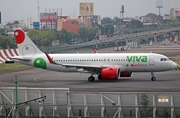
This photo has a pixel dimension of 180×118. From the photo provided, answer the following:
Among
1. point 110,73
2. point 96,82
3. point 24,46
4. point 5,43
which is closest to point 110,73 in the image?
point 110,73

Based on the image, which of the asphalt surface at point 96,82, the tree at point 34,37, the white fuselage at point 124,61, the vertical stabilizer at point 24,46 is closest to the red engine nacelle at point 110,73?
the asphalt surface at point 96,82

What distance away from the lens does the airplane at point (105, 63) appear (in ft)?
209

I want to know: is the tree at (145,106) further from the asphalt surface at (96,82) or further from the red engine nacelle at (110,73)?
the red engine nacelle at (110,73)

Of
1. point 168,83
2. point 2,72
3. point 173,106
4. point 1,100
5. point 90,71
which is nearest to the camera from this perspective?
point 173,106

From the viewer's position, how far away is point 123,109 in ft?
121

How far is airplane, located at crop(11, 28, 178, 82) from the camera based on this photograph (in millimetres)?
63750

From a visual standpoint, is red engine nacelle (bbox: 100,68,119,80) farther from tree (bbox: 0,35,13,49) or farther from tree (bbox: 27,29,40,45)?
tree (bbox: 27,29,40,45)

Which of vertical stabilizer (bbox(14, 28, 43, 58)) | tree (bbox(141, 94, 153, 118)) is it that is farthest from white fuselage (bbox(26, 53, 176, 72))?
tree (bbox(141, 94, 153, 118))

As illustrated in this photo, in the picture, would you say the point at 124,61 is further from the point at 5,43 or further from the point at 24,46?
the point at 5,43

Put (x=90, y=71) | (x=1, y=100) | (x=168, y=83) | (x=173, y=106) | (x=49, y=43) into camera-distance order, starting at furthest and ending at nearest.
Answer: (x=49, y=43) → (x=90, y=71) → (x=168, y=83) → (x=1, y=100) → (x=173, y=106)

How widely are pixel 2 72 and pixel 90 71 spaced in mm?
20738

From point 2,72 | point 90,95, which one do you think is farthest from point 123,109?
point 2,72

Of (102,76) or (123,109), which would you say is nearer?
(123,109)

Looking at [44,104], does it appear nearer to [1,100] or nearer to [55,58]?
[1,100]
